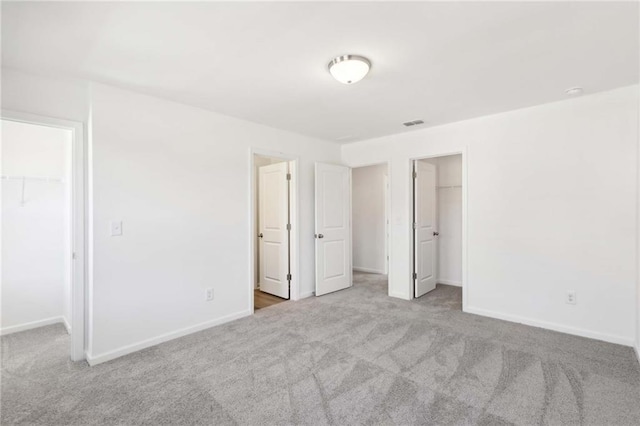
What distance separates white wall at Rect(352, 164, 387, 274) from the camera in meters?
6.33

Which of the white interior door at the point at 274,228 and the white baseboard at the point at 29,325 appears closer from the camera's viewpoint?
the white baseboard at the point at 29,325

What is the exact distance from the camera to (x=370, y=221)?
21.4ft

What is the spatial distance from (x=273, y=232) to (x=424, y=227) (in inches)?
90.7

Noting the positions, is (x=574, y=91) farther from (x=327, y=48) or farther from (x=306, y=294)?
(x=306, y=294)

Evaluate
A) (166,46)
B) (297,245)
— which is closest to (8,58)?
(166,46)

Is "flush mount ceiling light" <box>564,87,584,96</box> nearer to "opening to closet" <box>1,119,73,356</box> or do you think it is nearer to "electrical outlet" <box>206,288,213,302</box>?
"electrical outlet" <box>206,288,213,302</box>

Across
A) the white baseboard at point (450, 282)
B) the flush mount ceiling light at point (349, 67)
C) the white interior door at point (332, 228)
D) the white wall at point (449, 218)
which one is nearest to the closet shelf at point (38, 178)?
the white interior door at point (332, 228)

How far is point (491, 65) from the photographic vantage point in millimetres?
2367

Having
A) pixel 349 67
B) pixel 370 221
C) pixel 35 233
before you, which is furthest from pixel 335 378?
pixel 370 221

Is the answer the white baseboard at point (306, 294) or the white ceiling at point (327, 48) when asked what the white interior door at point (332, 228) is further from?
the white ceiling at point (327, 48)

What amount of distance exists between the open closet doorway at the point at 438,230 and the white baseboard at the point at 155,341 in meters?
2.62

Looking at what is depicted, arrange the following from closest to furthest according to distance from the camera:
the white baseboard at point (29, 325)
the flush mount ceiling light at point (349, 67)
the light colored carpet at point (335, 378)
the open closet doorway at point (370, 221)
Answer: the light colored carpet at point (335, 378) → the flush mount ceiling light at point (349, 67) → the white baseboard at point (29, 325) → the open closet doorway at point (370, 221)

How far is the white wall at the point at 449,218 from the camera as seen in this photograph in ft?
16.9

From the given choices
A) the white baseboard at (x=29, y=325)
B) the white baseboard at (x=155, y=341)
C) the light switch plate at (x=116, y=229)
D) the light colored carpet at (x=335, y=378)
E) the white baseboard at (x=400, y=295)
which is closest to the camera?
the light colored carpet at (x=335, y=378)
